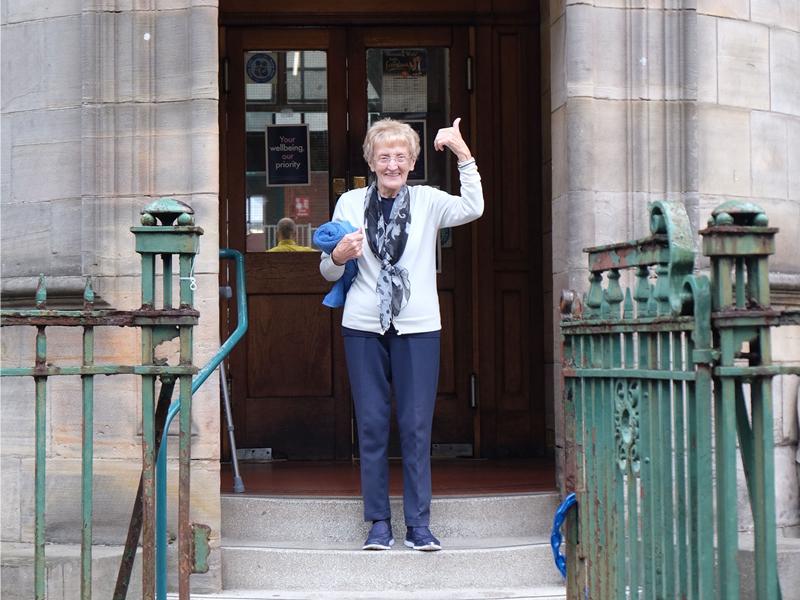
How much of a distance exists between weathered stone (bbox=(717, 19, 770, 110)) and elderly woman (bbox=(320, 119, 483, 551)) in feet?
4.89

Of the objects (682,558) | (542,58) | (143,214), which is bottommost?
(682,558)

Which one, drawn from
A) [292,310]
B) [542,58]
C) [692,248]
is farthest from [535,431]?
[692,248]

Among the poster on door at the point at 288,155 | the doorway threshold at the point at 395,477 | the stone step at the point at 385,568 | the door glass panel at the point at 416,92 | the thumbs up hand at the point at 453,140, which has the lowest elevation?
the stone step at the point at 385,568

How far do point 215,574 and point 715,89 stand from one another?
10.7 ft

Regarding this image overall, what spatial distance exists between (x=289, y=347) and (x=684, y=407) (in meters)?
5.18

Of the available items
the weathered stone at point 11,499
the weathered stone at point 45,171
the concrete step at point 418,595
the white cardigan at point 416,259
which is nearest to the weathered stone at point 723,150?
the white cardigan at point 416,259

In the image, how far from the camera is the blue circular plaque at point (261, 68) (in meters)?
8.02

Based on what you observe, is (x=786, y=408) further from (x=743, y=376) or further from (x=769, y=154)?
(x=743, y=376)

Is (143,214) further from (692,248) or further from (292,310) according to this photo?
(292,310)

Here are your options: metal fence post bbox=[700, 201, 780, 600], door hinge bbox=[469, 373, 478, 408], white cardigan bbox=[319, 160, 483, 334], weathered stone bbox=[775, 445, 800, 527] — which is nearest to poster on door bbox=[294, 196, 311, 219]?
door hinge bbox=[469, 373, 478, 408]

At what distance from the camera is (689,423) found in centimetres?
293

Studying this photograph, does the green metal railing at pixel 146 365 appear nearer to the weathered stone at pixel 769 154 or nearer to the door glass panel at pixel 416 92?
the weathered stone at pixel 769 154

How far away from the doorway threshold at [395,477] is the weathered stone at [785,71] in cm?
226

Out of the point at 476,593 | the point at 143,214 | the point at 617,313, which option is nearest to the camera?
the point at 617,313
